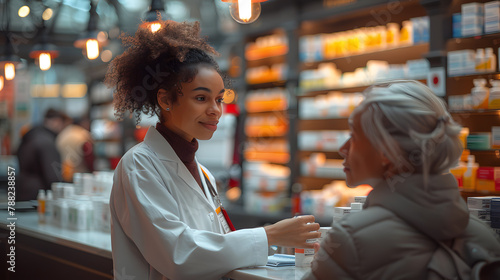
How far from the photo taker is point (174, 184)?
1907 mm

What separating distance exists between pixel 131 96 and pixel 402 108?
1266 mm

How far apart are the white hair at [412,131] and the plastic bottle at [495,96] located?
301 cm

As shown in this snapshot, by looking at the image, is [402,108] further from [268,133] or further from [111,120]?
[111,120]

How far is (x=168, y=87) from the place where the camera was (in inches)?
78.7

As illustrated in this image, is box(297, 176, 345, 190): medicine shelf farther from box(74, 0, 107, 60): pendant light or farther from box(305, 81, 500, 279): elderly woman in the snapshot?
box(305, 81, 500, 279): elderly woman

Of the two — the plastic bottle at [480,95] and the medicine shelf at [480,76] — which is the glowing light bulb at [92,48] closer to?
the medicine shelf at [480,76]

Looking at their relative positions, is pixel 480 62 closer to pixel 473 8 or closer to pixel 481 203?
pixel 473 8

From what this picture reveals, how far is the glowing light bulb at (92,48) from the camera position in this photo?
14.6 ft

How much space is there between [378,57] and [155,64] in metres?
4.12

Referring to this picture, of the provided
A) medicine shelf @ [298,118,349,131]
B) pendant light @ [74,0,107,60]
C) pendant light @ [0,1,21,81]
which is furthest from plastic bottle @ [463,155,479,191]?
pendant light @ [0,1,21,81]

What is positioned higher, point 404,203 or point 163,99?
point 163,99

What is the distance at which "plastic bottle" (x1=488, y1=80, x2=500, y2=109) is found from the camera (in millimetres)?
3948

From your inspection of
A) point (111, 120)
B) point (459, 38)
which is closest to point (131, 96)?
point (459, 38)

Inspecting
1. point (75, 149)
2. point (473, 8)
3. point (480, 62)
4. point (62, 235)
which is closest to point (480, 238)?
point (62, 235)
